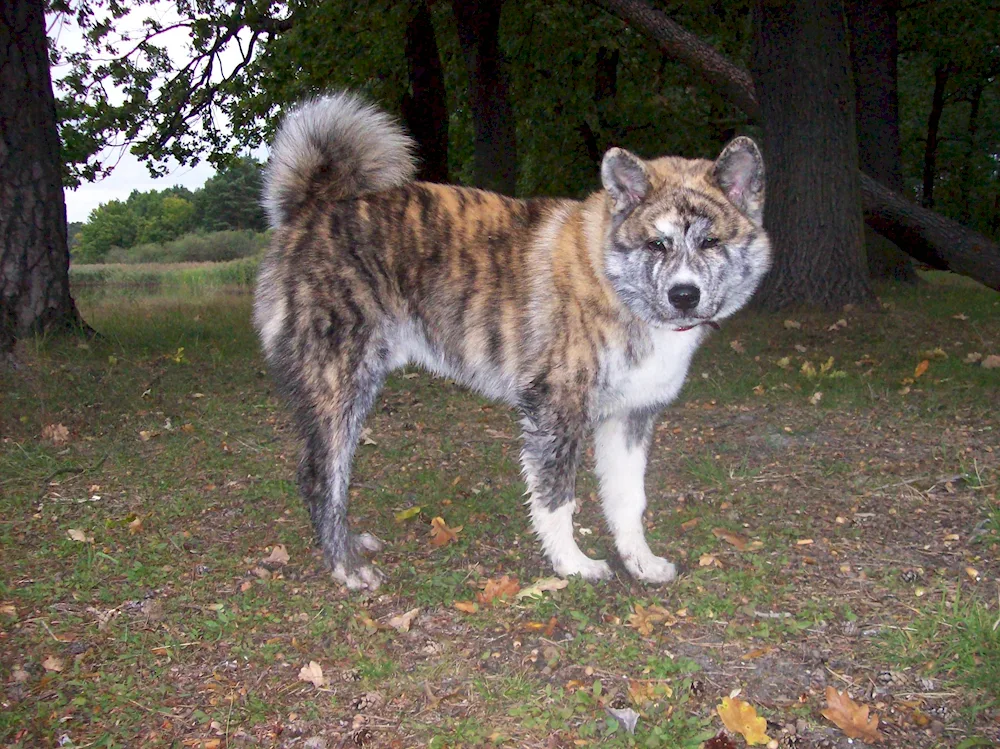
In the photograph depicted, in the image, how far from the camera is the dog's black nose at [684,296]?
358 cm

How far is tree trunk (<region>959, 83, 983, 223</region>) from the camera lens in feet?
104

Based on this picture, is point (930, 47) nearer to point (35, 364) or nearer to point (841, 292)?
point (841, 292)

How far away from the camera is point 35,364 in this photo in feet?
21.8

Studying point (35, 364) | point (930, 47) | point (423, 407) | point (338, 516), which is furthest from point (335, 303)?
point (930, 47)

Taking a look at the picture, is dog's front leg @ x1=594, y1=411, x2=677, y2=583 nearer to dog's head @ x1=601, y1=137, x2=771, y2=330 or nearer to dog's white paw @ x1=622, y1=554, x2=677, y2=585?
dog's white paw @ x1=622, y1=554, x2=677, y2=585

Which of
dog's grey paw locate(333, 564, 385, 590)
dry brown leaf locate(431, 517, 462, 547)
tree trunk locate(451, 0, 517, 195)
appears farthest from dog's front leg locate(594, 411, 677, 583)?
tree trunk locate(451, 0, 517, 195)

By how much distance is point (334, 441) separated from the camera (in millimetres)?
4086

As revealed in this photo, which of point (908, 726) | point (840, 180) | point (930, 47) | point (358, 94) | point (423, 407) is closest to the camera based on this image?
point (908, 726)

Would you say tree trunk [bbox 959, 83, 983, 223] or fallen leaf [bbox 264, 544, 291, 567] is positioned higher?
tree trunk [bbox 959, 83, 983, 223]

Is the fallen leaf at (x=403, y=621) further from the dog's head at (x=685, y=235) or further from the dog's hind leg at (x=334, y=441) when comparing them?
the dog's head at (x=685, y=235)

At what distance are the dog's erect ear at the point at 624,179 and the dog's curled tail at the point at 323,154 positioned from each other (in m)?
1.21

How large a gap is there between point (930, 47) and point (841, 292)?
15581mm

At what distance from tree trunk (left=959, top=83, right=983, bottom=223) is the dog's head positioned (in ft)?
104

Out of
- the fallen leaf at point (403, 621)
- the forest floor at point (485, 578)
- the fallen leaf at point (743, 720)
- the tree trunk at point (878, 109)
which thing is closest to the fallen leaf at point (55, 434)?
the forest floor at point (485, 578)
